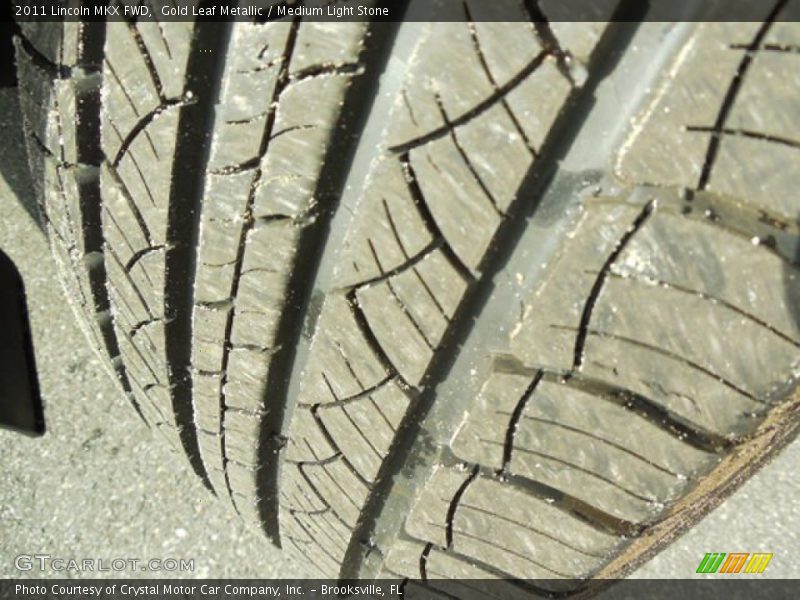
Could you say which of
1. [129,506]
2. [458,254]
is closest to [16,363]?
[129,506]

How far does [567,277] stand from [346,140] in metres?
0.18

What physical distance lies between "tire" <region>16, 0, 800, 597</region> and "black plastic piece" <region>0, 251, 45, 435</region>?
0.36 m

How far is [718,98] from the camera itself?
57 centimetres

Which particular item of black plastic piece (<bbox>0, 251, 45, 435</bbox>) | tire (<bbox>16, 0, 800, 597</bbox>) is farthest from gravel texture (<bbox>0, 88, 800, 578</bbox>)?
tire (<bbox>16, 0, 800, 597</bbox>)

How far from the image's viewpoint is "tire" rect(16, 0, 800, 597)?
0.60 metres

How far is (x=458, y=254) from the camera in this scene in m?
0.69

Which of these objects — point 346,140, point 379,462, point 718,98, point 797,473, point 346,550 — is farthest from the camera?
point 797,473

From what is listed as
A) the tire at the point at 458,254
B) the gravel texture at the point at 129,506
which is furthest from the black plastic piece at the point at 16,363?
the tire at the point at 458,254

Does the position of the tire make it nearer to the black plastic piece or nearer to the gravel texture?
the black plastic piece

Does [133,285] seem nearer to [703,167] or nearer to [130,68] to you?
[130,68]

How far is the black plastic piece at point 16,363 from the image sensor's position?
1287 mm

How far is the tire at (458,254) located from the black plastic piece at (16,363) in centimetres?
36

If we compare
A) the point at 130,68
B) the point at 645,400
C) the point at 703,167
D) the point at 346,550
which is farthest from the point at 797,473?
the point at 130,68

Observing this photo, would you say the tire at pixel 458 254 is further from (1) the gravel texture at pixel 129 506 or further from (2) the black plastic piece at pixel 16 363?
(1) the gravel texture at pixel 129 506
